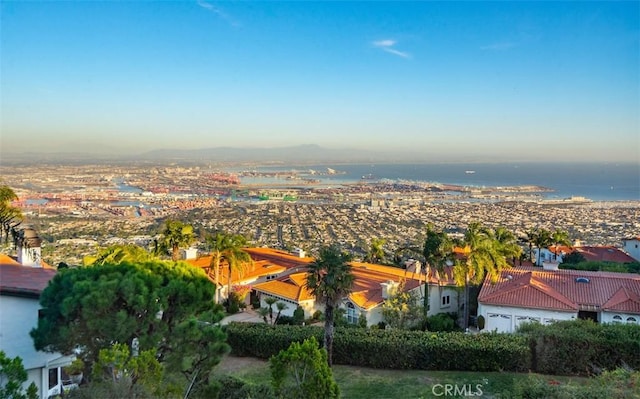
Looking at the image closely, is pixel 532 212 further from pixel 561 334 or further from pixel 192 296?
pixel 192 296

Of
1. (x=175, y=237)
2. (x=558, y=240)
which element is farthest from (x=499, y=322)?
(x=558, y=240)

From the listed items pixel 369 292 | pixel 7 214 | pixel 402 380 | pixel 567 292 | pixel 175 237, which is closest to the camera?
pixel 7 214

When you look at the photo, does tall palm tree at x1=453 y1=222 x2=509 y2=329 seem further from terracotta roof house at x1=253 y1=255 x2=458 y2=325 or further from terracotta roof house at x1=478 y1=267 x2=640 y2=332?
terracotta roof house at x1=253 y1=255 x2=458 y2=325

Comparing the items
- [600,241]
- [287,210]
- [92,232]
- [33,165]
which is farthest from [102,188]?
[600,241]

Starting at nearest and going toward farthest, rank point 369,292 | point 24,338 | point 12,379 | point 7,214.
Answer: point 12,379 → point 24,338 → point 7,214 → point 369,292

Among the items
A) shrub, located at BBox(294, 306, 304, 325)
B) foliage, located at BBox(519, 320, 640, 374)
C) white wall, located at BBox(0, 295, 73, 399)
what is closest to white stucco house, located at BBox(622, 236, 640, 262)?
foliage, located at BBox(519, 320, 640, 374)

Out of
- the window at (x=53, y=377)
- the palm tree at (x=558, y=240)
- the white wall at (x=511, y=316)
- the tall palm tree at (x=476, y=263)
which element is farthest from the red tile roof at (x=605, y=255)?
the window at (x=53, y=377)

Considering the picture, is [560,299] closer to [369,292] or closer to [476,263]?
[476,263]

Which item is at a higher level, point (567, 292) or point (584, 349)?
point (567, 292)
